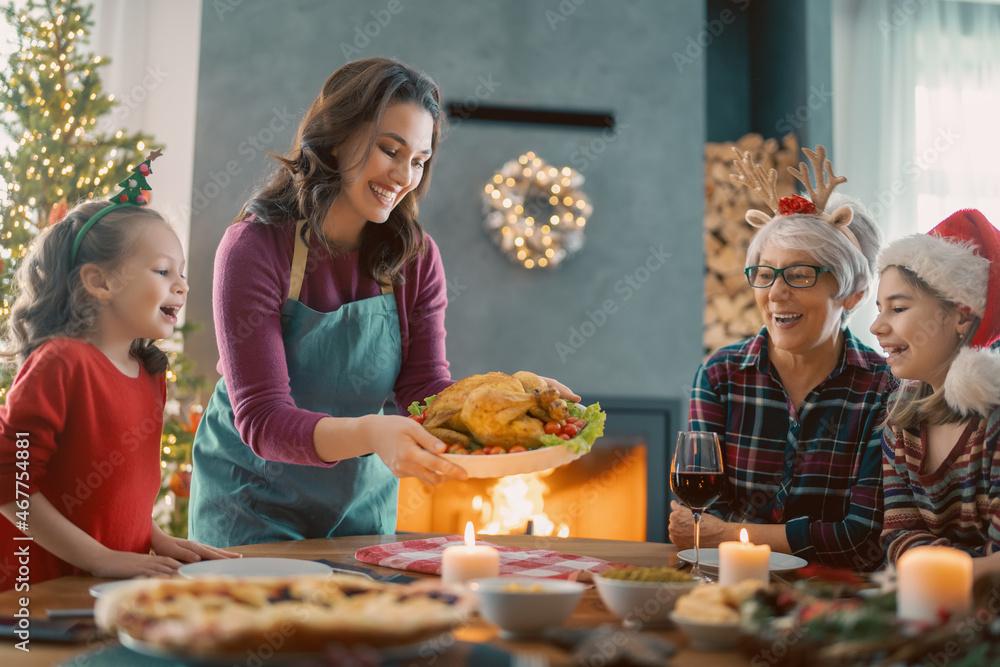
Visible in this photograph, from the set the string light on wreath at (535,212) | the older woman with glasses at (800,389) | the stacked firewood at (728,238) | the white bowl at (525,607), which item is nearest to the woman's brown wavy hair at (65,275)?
the white bowl at (525,607)

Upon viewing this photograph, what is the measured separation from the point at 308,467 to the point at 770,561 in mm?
966

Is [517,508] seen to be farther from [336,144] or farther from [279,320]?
[336,144]

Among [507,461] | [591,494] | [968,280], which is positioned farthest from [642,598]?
[591,494]

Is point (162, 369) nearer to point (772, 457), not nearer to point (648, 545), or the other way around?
point (648, 545)

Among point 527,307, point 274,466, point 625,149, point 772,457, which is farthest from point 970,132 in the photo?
point 274,466

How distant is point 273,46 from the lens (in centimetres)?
364

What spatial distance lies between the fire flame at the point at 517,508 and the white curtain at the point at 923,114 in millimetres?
1898

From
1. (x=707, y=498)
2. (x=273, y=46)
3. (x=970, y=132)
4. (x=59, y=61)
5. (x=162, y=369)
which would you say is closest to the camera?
(x=707, y=498)

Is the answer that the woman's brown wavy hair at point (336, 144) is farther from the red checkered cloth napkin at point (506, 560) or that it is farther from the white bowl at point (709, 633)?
the white bowl at point (709, 633)

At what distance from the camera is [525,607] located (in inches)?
34.1

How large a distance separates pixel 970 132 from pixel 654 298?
1971 mm

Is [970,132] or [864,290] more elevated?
[970,132]

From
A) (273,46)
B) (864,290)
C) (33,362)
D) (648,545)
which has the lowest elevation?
(648,545)

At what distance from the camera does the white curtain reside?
4.14 metres
